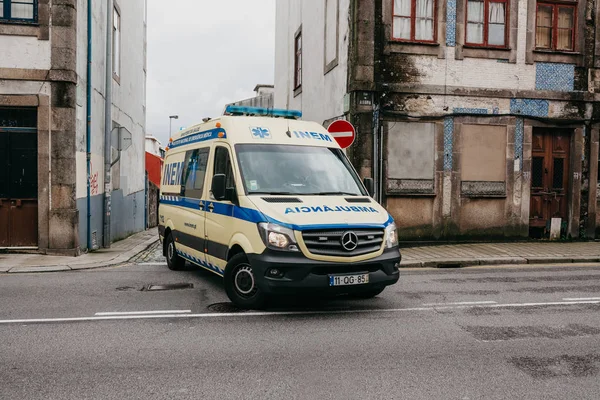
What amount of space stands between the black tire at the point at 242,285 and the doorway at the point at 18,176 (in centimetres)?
715

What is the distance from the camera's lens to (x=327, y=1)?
17.8m

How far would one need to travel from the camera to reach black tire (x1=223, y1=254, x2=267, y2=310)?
742 cm

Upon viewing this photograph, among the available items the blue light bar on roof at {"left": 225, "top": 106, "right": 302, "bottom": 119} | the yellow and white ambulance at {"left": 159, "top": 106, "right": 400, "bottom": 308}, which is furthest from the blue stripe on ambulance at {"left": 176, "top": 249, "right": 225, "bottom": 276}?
the blue light bar on roof at {"left": 225, "top": 106, "right": 302, "bottom": 119}

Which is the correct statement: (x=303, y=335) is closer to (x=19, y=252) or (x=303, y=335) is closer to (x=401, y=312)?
(x=401, y=312)

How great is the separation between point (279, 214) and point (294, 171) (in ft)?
3.93

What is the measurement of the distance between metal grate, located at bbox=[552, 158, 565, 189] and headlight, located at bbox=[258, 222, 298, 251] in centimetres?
1174

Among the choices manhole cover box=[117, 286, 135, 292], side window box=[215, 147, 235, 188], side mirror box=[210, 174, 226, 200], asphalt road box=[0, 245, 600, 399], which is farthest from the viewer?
manhole cover box=[117, 286, 135, 292]

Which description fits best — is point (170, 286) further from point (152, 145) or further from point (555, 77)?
point (152, 145)

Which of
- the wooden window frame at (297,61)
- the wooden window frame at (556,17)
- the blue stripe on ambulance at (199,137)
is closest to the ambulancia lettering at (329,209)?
the blue stripe on ambulance at (199,137)

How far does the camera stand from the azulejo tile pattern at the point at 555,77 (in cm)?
1614

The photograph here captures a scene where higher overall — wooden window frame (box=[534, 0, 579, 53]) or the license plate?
wooden window frame (box=[534, 0, 579, 53])

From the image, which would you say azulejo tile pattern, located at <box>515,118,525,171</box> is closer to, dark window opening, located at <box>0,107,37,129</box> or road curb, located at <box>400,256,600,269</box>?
road curb, located at <box>400,256,600,269</box>

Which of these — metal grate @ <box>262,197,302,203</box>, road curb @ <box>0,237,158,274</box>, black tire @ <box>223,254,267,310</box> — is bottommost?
road curb @ <box>0,237,158,274</box>

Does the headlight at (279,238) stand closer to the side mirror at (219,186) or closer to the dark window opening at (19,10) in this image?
the side mirror at (219,186)
